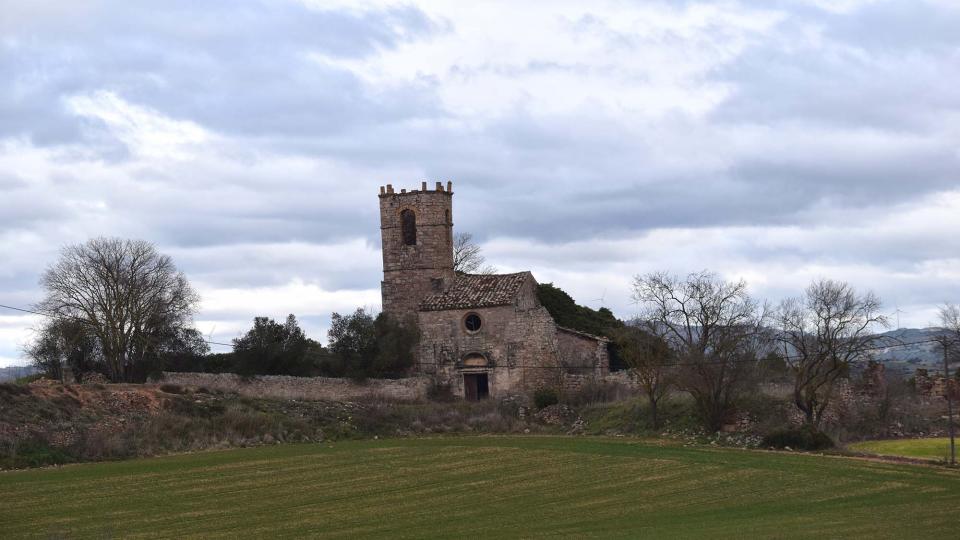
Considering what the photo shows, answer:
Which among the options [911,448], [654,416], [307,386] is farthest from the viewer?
[307,386]

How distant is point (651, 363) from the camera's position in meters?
44.9

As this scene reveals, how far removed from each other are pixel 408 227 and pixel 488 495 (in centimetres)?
3302

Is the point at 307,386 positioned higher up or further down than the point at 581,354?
further down

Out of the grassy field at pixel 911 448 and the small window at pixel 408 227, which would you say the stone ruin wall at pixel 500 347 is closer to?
the small window at pixel 408 227

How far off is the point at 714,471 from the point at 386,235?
99.7 feet

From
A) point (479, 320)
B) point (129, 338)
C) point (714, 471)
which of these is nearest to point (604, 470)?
point (714, 471)

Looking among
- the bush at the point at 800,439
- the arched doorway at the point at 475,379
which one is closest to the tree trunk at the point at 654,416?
the bush at the point at 800,439

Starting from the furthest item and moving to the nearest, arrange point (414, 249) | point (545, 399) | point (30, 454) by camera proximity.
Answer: point (414, 249) → point (545, 399) → point (30, 454)

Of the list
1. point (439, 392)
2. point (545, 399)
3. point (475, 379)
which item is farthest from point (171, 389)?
point (545, 399)

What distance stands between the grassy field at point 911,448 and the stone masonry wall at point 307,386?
2095 cm

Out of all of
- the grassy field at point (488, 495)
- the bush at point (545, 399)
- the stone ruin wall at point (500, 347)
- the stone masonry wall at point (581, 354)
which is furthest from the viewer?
the stone masonry wall at point (581, 354)

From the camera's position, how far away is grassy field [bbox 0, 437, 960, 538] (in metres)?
21.2

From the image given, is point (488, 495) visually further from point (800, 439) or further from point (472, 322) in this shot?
point (472, 322)

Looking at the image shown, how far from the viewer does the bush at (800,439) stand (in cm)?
3638
